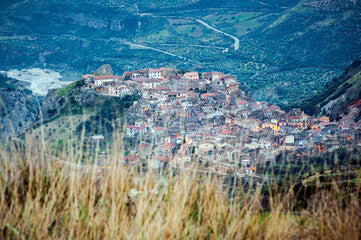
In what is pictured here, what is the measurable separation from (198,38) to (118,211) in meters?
72.7

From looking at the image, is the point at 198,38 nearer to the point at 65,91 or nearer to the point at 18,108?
the point at 65,91

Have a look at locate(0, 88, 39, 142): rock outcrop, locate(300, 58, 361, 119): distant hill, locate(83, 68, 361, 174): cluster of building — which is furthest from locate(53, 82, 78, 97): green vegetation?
locate(300, 58, 361, 119): distant hill

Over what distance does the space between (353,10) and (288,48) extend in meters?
13.4

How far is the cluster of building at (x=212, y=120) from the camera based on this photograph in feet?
71.8

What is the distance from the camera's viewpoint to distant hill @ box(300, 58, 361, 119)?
103ft

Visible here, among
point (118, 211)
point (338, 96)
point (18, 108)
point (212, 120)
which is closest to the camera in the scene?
point (118, 211)

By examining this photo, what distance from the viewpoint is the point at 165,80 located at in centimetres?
3769

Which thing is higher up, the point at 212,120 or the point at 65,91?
the point at 65,91

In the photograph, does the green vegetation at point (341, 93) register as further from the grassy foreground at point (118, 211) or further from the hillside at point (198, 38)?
the grassy foreground at point (118, 211)

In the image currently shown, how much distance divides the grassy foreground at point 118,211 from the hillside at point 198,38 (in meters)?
40.5

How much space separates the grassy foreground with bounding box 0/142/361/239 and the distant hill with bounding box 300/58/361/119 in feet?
99.2

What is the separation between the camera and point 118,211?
7.00ft

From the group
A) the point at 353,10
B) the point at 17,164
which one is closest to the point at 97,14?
the point at 353,10

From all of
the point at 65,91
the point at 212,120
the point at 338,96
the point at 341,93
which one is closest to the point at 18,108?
the point at 65,91
